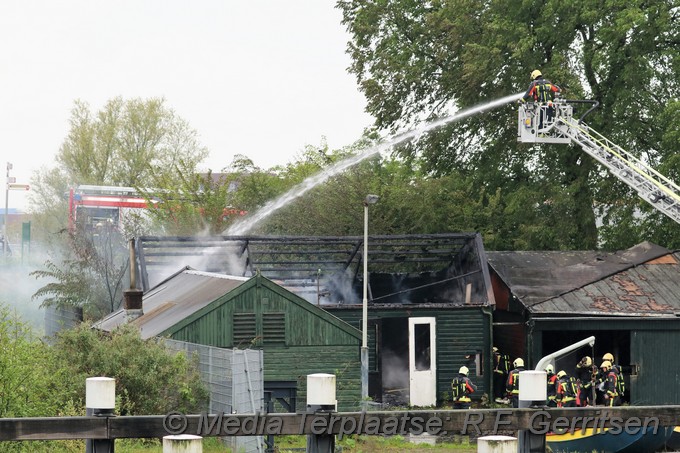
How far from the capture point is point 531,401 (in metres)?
8.86

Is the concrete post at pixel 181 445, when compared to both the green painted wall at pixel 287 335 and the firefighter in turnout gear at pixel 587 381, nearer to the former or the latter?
the green painted wall at pixel 287 335

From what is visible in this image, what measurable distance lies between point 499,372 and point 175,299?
9320 millimetres

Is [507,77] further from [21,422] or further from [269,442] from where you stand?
[21,422]

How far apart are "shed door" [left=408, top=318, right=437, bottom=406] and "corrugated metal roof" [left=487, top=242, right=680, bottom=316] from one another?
2534mm

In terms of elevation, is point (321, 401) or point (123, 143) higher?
point (123, 143)

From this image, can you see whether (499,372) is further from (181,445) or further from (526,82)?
(181,445)

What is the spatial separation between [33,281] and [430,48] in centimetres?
2633

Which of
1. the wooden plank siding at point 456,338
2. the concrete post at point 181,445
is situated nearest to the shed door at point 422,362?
the wooden plank siding at point 456,338

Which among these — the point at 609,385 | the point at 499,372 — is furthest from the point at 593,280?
the point at 609,385

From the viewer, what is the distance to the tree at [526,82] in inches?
1374

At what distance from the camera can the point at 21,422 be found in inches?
329

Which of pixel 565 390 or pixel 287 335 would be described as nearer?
pixel 565 390

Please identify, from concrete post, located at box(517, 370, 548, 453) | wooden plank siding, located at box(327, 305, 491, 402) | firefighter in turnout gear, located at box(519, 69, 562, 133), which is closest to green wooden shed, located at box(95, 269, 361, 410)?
wooden plank siding, located at box(327, 305, 491, 402)

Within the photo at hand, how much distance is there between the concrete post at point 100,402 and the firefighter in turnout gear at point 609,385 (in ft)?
54.1
